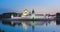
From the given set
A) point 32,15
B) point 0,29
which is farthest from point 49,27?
point 0,29

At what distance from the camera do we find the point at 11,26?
4.87 m

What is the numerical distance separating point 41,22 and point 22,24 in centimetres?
54

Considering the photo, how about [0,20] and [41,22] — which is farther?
[41,22]

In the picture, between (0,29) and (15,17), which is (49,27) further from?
(0,29)

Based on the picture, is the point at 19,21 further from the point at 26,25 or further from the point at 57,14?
the point at 57,14

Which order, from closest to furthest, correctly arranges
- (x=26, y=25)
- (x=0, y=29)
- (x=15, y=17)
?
(x=0, y=29) < (x=15, y=17) < (x=26, y=25)

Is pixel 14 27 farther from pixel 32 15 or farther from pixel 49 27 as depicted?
pixel 49 27

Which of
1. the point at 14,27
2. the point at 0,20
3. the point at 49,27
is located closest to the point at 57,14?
the point at 49,27

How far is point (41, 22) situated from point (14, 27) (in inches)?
30.2

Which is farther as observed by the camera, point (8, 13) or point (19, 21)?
point (19, 21)

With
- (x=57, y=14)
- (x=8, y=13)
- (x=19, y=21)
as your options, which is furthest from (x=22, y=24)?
(x=57, y=14)

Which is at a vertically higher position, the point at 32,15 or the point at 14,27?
the point at 32,15

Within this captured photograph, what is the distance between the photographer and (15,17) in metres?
4.84

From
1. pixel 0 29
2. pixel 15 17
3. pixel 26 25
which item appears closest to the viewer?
pixel 0 29
